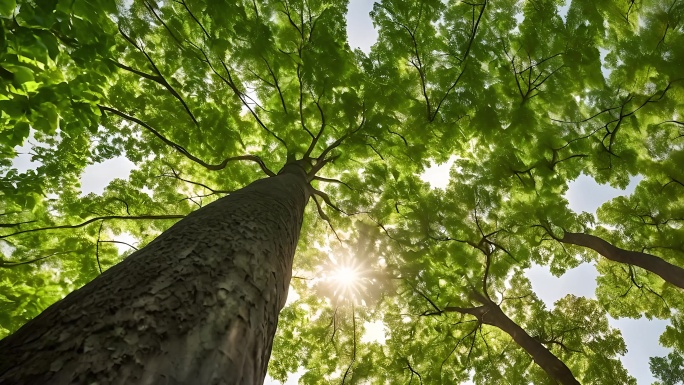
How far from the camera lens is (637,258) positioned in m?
5.68

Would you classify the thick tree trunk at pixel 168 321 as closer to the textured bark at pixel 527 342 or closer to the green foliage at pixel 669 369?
the textured bark at pixel 527 342

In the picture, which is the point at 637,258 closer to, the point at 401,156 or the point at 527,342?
the point at 527,342

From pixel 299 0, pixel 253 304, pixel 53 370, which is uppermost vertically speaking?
pixel 299 0

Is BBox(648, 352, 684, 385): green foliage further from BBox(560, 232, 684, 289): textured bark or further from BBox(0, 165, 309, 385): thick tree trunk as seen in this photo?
BBox(0, 165, 309, 385): thick tree trunk

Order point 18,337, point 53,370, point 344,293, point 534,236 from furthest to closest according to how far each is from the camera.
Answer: point 344,293 → point 534,236 → point 18,337 → point 53,370

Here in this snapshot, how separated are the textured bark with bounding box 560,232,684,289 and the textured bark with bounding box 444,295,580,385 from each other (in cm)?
177

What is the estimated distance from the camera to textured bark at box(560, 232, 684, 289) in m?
5.13

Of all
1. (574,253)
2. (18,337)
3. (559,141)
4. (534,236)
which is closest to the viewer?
(18,337)

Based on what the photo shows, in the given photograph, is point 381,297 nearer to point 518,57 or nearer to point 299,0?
point 518,57

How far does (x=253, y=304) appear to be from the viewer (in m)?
1.24

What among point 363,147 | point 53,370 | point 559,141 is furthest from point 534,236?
point 53,370

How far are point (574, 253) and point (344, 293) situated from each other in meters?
5.03

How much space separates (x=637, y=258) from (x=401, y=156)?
4.10 m

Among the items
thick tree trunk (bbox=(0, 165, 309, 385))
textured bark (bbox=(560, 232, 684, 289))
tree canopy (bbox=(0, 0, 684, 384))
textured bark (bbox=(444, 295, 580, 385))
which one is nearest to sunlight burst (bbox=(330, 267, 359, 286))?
tree canopy (bbox=(0, 0, 684, 384))
